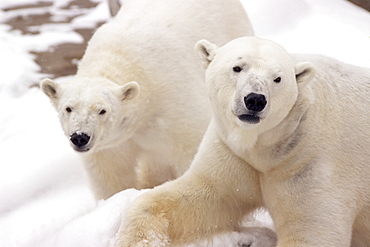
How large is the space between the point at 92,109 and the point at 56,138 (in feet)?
5.59

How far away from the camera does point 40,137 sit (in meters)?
Result: 5.39

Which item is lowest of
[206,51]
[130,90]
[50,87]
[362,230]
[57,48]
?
[57,48]

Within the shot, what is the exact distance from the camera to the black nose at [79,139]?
3.64 meters

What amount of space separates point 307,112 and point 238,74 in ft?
1.35

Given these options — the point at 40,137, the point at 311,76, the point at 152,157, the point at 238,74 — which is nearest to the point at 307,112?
the point at 311,76

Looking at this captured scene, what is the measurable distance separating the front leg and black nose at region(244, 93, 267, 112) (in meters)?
0.57

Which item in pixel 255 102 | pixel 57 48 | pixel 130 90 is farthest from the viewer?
pixel 57 48

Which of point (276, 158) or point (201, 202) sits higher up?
point (276, 158)

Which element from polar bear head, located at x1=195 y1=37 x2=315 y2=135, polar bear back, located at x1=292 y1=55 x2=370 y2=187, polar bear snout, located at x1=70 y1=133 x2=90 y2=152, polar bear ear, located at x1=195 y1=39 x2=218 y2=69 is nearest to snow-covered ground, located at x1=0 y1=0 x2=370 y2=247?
polar bear snout, located at x1=70 y1=133 x2=90 y2=152

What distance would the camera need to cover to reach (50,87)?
154 inches

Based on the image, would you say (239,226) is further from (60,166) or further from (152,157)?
(60,166)

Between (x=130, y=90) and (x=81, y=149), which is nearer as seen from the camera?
(x=81, y=149)

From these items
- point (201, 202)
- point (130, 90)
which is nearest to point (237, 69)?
point (201, 202)

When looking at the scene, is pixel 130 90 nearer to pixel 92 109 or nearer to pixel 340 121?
pixel 92 109
